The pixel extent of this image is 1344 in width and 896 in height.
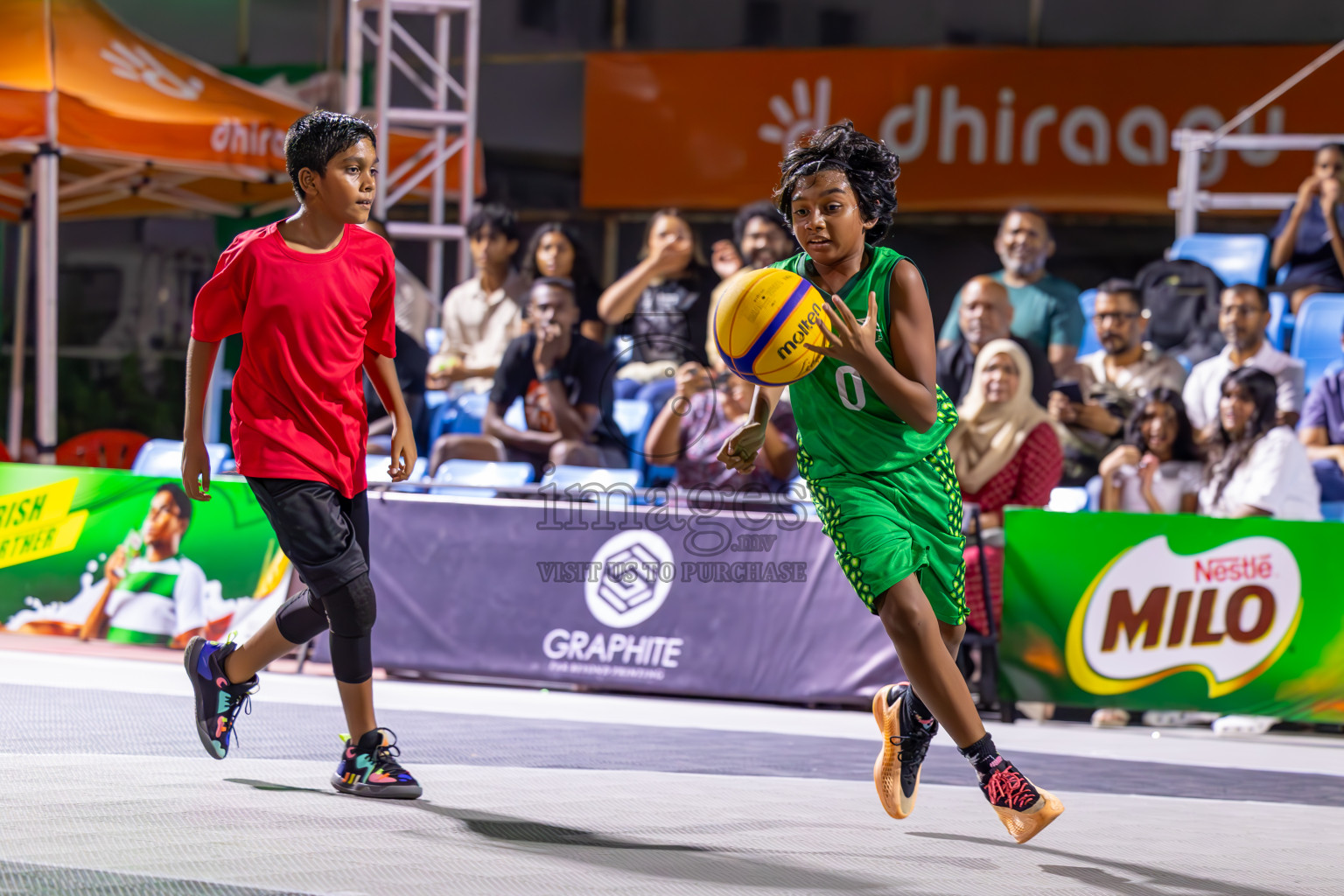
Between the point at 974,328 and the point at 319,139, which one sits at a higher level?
the point at 319,139

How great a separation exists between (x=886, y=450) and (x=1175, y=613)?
12.2ft

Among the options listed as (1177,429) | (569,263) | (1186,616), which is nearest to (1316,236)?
(1177,429)

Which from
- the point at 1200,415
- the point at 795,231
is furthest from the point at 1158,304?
the point at 795,231

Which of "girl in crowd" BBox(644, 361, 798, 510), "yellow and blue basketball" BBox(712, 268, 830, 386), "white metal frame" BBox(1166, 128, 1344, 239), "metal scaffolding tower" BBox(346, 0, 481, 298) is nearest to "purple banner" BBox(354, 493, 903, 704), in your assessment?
"girl in crowd" BBox(644, 361, 798, 510)

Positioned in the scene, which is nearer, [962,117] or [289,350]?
[289,350]

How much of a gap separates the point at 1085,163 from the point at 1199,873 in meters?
10.5

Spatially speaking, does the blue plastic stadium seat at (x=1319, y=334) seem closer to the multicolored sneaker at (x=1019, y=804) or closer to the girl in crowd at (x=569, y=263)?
the girl in crowd at (x=569, y=263)

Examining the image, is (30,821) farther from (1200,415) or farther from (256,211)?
(256,211)

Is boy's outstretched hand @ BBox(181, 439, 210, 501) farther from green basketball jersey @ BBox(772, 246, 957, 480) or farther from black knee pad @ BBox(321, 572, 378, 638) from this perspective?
green basketball jersey @ BBox(772, 246, 957, 480)

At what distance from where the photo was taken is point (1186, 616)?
7.17 meters

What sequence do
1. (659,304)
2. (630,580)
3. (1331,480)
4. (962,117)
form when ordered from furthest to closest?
1. (962,117)
2. (659,304)
3. (1331,480)
4. (630,580)

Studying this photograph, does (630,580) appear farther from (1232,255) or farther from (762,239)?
(1232,255)

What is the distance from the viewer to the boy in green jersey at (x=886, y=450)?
3855 mm

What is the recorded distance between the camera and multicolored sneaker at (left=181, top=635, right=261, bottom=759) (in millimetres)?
4605
